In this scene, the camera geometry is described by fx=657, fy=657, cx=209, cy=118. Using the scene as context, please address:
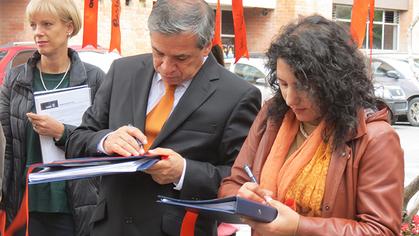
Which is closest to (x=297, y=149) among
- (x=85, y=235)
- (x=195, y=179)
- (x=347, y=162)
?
(x=347, y=162)

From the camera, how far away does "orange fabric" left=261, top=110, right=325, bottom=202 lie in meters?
2.02

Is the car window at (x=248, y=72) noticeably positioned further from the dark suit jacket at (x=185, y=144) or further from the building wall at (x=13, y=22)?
the dark suit jacket at (x=185, y=144)

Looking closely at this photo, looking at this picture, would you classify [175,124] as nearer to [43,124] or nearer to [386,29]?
[43,124]

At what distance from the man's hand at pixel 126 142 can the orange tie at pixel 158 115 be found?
0.19 metres

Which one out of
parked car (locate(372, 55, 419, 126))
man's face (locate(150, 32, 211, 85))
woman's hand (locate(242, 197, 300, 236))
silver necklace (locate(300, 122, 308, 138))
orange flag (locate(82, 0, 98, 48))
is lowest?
parked car (locate(372, 55, 419, 126))

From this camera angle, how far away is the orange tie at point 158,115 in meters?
2.49

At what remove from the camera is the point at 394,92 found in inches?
568

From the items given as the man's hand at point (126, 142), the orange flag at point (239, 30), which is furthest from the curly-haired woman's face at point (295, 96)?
the orange flag at point (239, 30)

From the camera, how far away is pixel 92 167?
2.16 m

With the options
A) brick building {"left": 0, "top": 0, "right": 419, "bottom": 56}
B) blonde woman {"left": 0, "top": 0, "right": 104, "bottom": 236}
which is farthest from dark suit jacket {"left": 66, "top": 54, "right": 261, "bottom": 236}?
brick building {"left": 0, "top": 0, "right": 419, "bottom": 56}

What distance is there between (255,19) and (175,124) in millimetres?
20720

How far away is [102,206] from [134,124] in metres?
0.34

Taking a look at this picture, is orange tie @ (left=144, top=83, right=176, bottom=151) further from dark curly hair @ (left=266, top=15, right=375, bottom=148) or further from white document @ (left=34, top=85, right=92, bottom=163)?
white document @ (left=34, top=85, right=92, bottom=163)

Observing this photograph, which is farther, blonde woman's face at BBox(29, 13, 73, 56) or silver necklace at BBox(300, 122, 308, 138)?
blonde woman's face at BBox(29, 13, 73, 56)
